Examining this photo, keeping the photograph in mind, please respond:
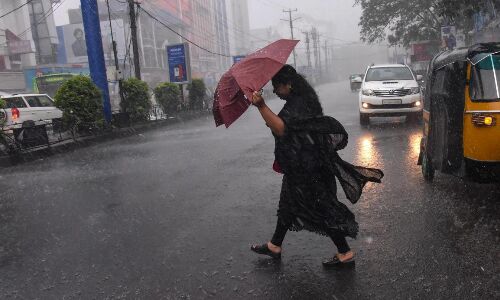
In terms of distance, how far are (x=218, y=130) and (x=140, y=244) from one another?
1201 centimetres

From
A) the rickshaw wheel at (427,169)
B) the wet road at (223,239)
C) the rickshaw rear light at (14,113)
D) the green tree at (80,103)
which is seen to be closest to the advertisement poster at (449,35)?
the wet road at (223,239)

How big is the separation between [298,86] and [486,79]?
8.24 feet

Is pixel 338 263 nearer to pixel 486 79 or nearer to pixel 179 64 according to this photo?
pixel 486 79

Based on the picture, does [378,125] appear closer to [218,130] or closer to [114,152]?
[218,130]

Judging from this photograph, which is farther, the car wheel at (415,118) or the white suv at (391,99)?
the car wheel at (415,118)

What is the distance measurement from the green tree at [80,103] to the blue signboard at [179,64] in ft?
31.0

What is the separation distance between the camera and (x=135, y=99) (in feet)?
64.3

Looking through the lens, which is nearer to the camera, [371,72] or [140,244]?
[140,244]

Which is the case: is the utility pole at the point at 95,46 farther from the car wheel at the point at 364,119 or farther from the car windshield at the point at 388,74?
the car windshield at the point at 388,74

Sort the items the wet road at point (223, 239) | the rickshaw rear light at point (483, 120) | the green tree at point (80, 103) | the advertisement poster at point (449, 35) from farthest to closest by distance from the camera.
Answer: the advertisement poster at point (449, 35) < the green tree at point (80, 103) < the rickshaw rear light at point (483, 120) < the wet road at point (223, 239)

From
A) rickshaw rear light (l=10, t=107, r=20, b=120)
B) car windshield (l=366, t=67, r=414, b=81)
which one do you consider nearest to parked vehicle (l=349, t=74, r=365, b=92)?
car windshield (l=366, t=67, r=414, b=81)

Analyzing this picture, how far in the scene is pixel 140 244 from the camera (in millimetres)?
4746

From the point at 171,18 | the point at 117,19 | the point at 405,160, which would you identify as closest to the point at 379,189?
the point at 405,160

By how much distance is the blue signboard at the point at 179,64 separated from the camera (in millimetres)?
25359
